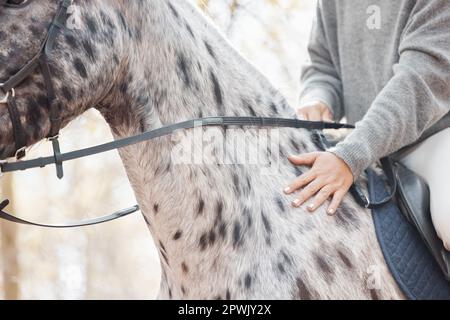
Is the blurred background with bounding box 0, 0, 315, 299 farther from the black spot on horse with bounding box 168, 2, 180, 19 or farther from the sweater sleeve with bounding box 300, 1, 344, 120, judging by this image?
the black spot on horse with bounding box 168, 2, 180, 19

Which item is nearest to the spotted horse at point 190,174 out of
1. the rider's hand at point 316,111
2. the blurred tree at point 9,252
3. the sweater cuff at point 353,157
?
the sweater cuff at point 353,157

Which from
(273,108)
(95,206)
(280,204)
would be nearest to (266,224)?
(280,204)

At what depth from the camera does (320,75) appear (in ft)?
9.66

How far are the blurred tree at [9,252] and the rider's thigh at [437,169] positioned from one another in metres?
5.19

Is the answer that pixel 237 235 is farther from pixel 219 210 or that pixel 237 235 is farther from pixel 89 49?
pixel 89 49

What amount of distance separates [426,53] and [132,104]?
1088 millimetres

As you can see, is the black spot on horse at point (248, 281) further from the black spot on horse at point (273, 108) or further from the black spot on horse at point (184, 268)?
the black spot on horse at point (273, 108)

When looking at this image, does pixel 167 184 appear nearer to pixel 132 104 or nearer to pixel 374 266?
pixel 132 104

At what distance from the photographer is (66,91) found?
5.83ft

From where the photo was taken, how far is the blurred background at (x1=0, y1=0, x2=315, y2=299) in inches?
264

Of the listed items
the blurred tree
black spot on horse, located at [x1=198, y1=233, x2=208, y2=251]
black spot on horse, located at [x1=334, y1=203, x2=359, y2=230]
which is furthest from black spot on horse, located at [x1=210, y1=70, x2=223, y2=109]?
the blurred tree

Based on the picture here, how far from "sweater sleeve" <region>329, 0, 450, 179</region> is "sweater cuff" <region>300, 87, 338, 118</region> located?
585 millimetres

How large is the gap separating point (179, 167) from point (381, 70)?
1121 mm

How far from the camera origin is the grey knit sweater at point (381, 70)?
207 centimetres
